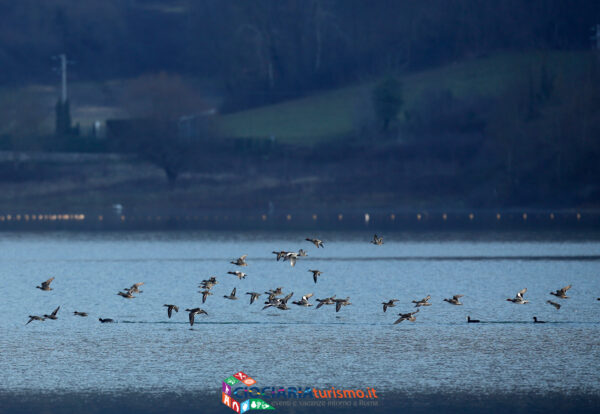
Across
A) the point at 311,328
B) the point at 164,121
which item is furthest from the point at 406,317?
the point at 164,121

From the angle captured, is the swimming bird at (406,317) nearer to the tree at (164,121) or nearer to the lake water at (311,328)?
the lake water at (311,328)

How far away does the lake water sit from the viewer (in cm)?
4391

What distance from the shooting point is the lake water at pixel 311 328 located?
4391cm

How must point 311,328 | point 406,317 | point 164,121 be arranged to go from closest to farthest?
point 406,317 → point 311,328 → point 164,121

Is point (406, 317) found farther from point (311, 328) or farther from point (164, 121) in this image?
point (164, 121)

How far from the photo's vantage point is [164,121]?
183 metres

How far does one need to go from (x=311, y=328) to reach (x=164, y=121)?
429 feet

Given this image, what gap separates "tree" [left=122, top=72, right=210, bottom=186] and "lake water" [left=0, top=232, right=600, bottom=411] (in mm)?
76927

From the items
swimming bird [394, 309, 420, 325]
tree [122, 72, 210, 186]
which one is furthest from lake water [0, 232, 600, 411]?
tree [122, 72, 210, 186]

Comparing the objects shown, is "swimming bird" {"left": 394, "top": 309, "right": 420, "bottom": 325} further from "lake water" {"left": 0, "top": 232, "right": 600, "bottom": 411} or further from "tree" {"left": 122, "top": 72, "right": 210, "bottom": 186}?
"tree" {"left": 122, "top": 72, "right": 210, "bottom": 186}

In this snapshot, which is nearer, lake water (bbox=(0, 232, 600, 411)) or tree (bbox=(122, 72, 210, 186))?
lake water (bbox=(0, 232, 600, 411))

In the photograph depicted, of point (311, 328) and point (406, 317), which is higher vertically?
point (406, 317)

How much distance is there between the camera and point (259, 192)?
178m

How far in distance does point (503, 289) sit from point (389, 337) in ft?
77.4
